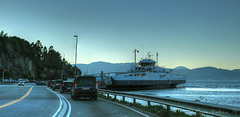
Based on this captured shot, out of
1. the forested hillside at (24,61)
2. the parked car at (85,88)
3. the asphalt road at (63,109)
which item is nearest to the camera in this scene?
the asphalt road at (63,109)

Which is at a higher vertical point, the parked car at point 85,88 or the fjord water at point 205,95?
the parked car at point 85,88

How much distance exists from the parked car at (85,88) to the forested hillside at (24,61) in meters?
68.1

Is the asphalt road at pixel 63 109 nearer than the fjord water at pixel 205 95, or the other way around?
the asphalt road at pixel 63 109

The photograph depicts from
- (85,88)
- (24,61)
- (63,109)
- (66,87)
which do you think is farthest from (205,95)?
(24,61)

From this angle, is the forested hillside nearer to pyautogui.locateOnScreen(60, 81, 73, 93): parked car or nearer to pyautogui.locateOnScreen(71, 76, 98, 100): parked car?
pyautogui.locateOnScreen(60, 81, 73, 93): parked car

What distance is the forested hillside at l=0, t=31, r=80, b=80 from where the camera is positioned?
118000 mm

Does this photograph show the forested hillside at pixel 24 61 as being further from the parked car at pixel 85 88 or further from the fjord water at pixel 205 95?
the parked car at pixel 85 88

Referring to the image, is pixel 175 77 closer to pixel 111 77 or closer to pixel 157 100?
pixel 111 77

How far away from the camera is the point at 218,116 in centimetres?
634

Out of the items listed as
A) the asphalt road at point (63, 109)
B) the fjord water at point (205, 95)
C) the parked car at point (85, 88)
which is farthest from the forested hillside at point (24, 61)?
the asphalt road at point (63, 109)

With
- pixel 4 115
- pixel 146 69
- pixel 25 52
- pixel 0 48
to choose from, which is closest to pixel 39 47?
pixel 25 52

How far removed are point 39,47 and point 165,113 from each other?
180759 millimetres

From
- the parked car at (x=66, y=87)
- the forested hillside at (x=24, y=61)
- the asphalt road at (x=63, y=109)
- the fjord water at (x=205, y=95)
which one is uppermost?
the forested hillside at (x=24, y=61)

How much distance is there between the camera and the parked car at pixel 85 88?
18328 millimetres
